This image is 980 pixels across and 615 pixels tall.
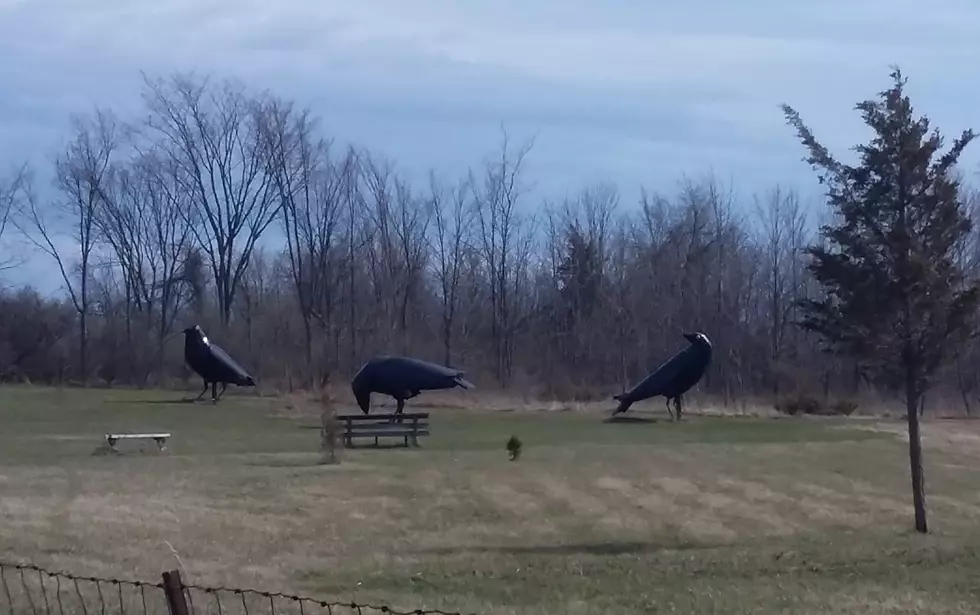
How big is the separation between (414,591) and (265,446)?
20890 mm

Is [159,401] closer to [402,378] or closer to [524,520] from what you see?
[402,378]

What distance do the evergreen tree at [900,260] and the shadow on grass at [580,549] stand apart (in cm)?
396

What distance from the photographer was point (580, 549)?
1858 cm

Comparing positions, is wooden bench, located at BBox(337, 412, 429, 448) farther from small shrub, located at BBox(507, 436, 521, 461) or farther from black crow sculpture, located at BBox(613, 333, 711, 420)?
black crow sculpture, located at BBox(613, 333, 711, 420)

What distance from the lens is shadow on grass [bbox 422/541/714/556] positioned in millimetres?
18203

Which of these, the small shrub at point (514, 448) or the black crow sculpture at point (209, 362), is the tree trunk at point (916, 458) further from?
the black crow sculpture at point (209, 362)

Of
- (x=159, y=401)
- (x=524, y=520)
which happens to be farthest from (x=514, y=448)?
(x=159, y=401)

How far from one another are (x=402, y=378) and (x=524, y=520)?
2231cm

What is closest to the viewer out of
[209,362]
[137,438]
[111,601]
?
[111,601]

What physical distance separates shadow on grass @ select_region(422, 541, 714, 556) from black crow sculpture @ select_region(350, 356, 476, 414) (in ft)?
78.7

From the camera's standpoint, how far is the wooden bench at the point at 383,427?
35.5 meters

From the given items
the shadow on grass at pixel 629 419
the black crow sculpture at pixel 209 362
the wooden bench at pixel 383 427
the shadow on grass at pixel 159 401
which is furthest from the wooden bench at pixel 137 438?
the black crow sculpture at pixel 209 362

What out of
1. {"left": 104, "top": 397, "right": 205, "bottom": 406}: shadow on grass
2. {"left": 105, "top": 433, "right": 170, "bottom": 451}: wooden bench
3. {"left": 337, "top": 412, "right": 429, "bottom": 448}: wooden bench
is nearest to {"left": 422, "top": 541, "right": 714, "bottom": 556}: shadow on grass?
{"left": 105, "top": 433, "right": 170, "bottom": 451}: wooden bench

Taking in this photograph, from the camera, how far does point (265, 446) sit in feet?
115
